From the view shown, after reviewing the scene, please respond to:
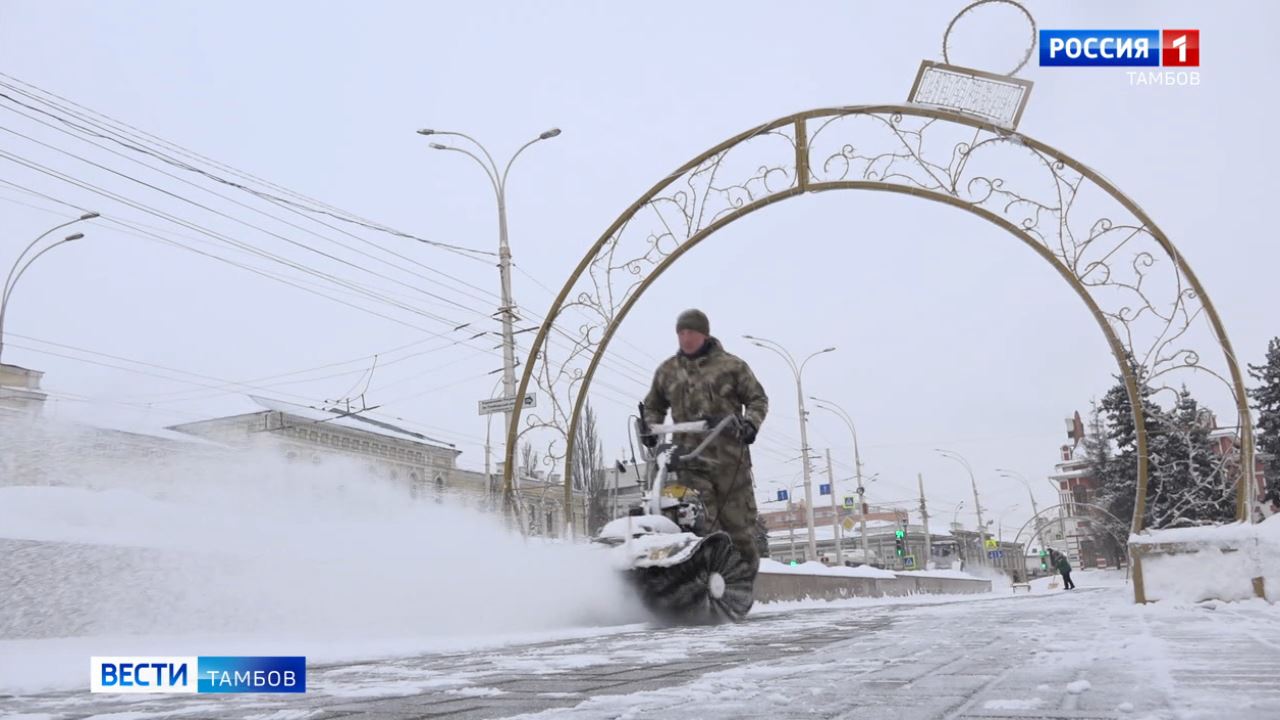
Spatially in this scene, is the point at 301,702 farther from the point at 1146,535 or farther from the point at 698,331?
the point at 1146,535

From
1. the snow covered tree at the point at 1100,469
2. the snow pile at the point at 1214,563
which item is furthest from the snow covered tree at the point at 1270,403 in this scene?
the snow pile at the point at 1214,563

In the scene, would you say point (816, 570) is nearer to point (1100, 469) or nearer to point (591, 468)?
point (591, 468)

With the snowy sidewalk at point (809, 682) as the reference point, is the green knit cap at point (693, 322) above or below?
above

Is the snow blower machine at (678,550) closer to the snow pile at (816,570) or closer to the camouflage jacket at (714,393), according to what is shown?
the camouflage jacket at (714,393)

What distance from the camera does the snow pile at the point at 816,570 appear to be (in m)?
14.8

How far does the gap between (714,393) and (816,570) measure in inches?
415

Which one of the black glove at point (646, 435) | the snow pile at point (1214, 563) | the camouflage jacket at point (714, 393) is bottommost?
the snow pile at point (1214, 563)

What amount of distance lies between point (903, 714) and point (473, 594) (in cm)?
507

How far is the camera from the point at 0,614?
185 inches

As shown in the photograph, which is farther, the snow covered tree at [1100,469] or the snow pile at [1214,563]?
the snow covered tree at [1100,469]


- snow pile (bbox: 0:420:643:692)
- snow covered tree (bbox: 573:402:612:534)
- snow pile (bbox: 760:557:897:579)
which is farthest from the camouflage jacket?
snow covered tree (bbox: 573:402:612:534)

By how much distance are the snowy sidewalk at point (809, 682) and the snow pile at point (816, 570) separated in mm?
9722

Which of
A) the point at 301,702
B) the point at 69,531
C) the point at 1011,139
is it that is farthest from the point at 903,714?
the point at 1011,139

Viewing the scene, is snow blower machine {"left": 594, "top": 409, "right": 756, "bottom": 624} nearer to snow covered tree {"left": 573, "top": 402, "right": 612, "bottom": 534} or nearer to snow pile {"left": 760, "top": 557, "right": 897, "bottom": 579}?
snow pile {"left": 760, "top": 557, "right": 897, "bottom": 579}
